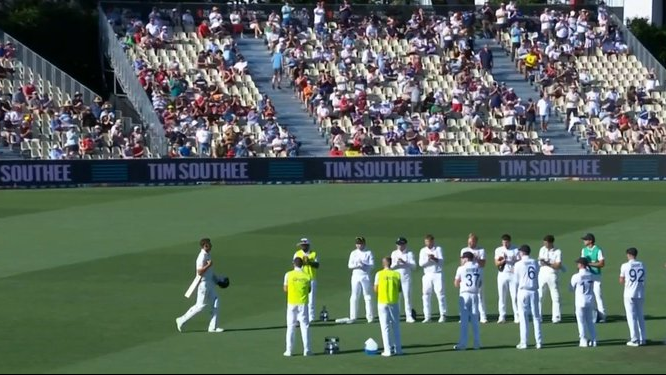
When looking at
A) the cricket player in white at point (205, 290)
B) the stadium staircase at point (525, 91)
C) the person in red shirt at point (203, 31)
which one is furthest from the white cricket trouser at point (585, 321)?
the person in red shirt at point (203, 31)

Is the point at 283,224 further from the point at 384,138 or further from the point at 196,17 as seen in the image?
the point at 196,17

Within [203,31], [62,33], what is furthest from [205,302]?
[62,33]

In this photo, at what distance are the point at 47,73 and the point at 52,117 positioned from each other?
9.58 feet

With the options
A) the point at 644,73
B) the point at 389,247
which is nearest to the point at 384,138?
the point at 644,73

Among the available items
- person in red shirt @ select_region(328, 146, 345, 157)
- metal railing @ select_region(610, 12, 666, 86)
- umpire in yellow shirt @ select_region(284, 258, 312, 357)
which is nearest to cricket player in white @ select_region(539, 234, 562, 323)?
umpire in yellow shirt @ select_region(284, 258, 312, 357)

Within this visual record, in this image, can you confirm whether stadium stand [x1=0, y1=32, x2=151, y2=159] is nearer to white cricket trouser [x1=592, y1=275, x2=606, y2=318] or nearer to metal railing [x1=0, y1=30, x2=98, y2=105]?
metal railing [x1=0, y1=30, x2=98, y2=105]

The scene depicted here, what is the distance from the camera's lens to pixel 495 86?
2291 inches

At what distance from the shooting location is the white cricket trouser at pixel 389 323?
73.0 ft

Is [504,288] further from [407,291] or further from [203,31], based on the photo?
[203,31]

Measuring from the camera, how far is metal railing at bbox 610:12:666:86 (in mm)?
60713

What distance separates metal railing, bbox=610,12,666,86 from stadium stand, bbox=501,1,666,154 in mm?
182

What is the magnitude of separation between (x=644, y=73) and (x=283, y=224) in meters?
26.4

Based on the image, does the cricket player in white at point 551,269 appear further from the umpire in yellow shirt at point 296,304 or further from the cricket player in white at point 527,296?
the umpire in yellow shirt at point 296,304

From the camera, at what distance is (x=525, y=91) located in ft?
196
